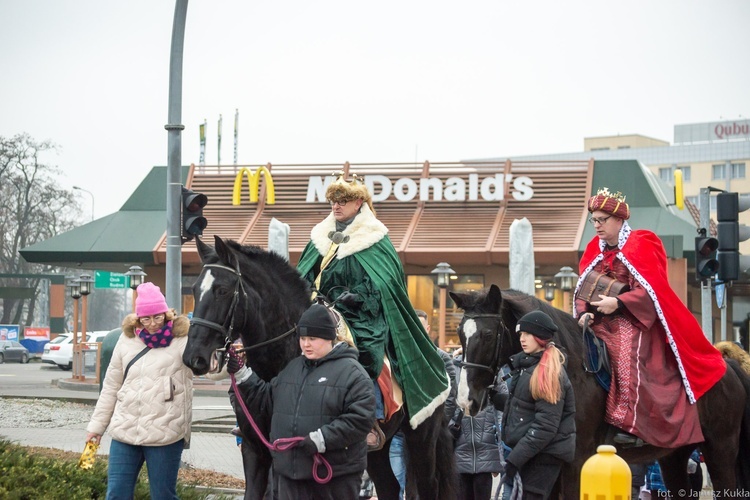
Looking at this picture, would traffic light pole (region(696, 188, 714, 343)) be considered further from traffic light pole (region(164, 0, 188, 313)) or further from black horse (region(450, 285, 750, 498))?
traffic light pole (region(164, 0, 188, 313))

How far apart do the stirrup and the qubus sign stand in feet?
86.7

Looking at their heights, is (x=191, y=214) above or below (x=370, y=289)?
above

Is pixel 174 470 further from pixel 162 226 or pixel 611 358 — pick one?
pixel 162 226

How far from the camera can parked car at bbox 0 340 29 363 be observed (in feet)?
163

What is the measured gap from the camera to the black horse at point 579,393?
784cm

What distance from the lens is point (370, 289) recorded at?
7551mm

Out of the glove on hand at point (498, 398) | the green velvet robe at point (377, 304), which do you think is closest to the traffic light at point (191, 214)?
the green velvet robe at point (377, 304)

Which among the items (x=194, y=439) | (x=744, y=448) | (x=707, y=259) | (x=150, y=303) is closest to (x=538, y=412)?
(x=150, y=303)

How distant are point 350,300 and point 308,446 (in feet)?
5.62

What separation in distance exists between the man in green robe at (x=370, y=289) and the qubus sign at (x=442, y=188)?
25.6m

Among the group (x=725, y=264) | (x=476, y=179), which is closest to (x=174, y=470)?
(x=725, y=264)

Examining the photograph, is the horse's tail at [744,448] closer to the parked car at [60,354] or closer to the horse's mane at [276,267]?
the horse's mane at [276,267]

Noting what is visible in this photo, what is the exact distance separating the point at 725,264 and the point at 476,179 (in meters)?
21.0

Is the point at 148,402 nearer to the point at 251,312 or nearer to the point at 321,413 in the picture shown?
the point at 251,312
